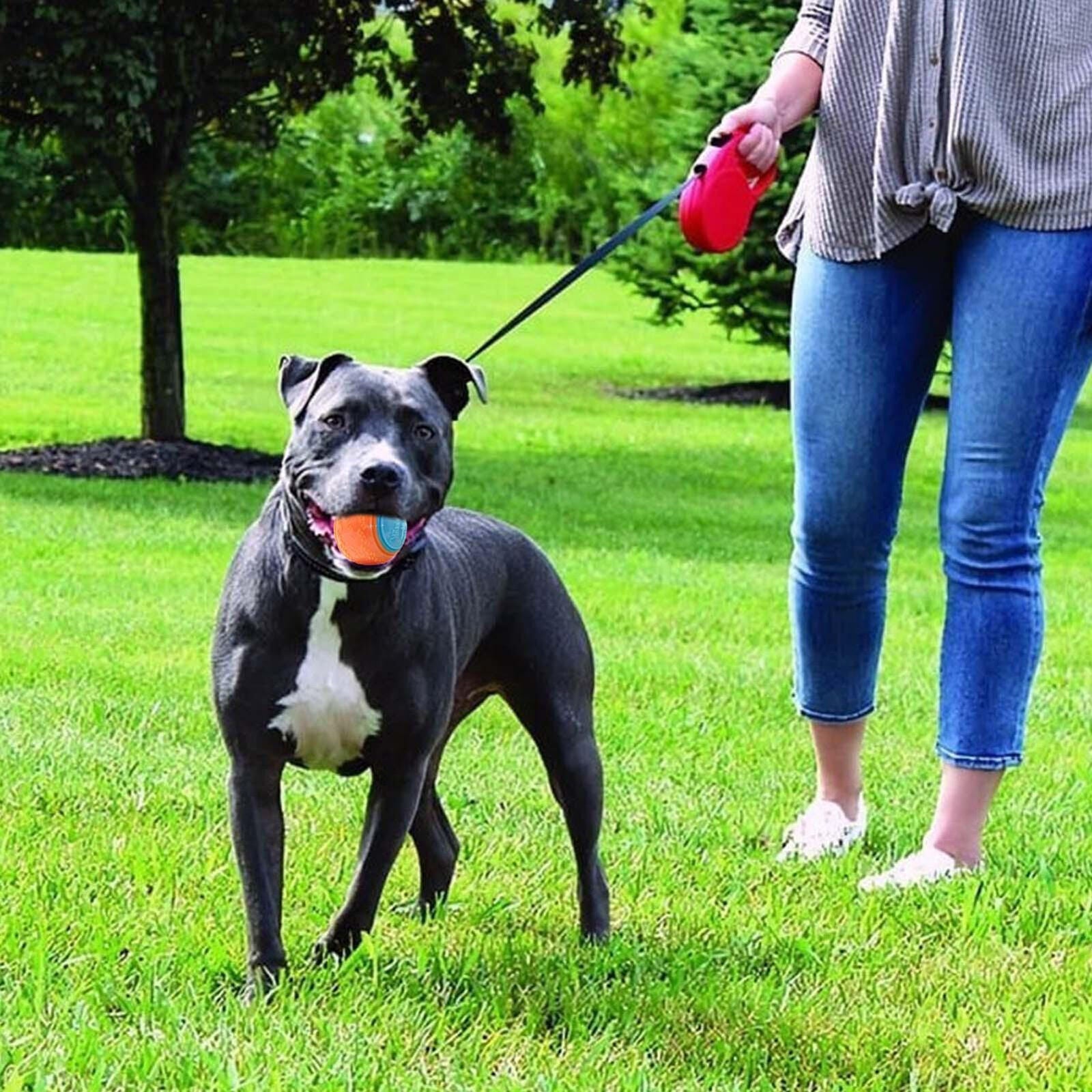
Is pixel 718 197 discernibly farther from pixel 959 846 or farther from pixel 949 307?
pixel 959 846

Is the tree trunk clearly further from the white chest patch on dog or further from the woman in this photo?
the white chest patch on dog

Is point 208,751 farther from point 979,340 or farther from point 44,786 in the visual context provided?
point 979,340

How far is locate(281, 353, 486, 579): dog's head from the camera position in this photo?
142 inches

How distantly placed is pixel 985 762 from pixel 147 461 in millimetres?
9513

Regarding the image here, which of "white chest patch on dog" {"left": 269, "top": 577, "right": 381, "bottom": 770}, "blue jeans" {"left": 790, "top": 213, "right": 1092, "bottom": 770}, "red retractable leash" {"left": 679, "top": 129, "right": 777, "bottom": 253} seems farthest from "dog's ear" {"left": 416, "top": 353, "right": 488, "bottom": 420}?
"blue jeans" {"left": 790, "top": 213, "right": 1092, "bottom": 770}

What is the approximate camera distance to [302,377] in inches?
155

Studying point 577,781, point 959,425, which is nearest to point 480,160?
point 959,425

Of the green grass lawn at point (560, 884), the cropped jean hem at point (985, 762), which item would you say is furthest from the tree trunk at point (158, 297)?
the cropped jean hem at point (985, 762)

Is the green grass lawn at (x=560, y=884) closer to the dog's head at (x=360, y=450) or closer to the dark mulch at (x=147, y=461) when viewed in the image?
the dog's head at (x=360, y=450)

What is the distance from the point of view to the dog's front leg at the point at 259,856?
381 cm

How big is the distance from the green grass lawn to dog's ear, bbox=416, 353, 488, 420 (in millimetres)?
1031

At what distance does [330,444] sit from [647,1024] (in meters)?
1.15

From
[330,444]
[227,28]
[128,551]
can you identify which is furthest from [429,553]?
[227,28]

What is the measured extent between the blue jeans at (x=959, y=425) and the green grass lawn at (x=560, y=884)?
53 centimetres
